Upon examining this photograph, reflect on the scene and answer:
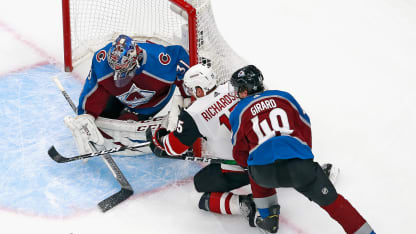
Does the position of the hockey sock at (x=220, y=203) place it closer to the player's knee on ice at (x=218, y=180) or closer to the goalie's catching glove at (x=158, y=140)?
the player's knee on ice at (x=218, y=180)

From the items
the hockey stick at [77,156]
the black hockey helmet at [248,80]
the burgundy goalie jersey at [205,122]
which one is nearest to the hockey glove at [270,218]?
the burgundy goalie jersey at [205,122]

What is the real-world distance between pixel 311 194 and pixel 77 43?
2.52m

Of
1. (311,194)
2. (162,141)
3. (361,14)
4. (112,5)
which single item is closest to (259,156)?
(311,194)

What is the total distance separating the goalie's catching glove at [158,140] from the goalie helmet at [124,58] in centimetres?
35

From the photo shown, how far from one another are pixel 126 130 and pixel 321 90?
157 cm

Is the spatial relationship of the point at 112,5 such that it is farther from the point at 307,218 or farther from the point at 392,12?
the point at 392,12

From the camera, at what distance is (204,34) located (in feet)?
10.4

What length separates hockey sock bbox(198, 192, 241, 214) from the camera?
292 centimetres

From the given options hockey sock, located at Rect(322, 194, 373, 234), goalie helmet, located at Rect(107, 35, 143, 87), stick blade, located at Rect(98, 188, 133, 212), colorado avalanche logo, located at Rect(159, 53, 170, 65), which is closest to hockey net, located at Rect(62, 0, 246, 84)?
colorado avalanche logo, located at Rect(159, 53, 170, 65)

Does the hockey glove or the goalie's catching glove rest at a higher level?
the goalie's catching glove

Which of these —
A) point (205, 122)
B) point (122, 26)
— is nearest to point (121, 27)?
point (122, 26)

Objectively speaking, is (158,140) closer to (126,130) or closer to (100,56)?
(126,130)

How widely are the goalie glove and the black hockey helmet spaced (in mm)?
1085

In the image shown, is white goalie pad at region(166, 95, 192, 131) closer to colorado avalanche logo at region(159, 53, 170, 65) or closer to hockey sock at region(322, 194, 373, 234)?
colorado avalanche logo at region(159, 53, 170, 65)
